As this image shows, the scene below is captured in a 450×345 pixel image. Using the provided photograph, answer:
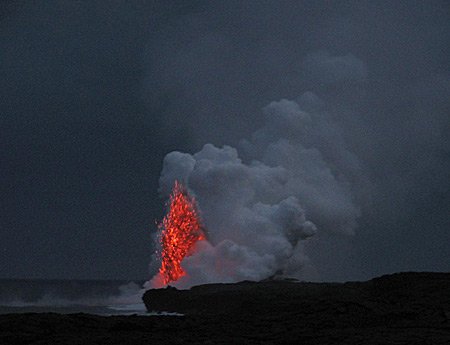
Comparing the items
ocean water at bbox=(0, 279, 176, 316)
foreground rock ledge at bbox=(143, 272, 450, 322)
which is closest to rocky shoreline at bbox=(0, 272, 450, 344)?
foreground rock ledge at bbox=(143, 272, 450, 322)

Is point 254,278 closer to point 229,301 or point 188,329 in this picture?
point 229,301

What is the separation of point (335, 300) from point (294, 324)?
13.9 feet

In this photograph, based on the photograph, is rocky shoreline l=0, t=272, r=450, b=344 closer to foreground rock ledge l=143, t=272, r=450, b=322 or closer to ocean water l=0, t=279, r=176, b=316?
foreground rock ledge l=143, t=272, r=450, b=322

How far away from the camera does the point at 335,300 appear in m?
21.4

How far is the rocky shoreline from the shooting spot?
1452 cm

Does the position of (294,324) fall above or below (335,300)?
below

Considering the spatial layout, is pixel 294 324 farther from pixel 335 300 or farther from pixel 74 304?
pixel 74 304

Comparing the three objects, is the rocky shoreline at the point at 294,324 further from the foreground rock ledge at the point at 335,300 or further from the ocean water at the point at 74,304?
the ocean water at the point at 74,304

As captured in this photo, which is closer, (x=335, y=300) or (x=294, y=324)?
(x=294, y=324)

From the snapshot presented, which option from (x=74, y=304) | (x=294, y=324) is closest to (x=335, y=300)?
(x=294, y=324)

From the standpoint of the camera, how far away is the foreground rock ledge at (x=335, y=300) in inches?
760

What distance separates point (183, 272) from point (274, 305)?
3129 cm

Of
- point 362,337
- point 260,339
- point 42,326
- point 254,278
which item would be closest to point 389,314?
point 362,337

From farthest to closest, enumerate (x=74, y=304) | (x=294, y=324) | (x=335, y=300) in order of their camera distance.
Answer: (x=74, y=304) → (x=335, y=300) → (x=294, y=324)
